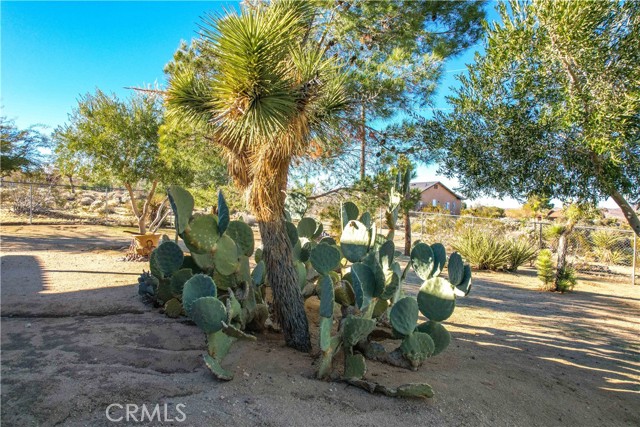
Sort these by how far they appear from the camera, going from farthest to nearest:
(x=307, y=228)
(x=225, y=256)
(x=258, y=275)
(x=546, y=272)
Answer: (x=546, y=272) < (x=307, y=228) < (x=258, y=275) < (x=225, y=256)

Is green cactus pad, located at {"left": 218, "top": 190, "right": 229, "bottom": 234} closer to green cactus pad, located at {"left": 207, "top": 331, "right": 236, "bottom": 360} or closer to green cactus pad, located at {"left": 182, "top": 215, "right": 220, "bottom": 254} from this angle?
green cactus pad, located at {"left": 182, "top": 215, "right": 220, "bottom": 254}

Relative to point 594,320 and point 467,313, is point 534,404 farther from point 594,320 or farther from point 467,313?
point 594,320

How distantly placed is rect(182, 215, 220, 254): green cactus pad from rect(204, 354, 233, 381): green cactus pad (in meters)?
1.21

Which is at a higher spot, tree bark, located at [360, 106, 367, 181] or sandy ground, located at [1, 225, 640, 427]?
tree bark, located at [360, 106, 367, 181]

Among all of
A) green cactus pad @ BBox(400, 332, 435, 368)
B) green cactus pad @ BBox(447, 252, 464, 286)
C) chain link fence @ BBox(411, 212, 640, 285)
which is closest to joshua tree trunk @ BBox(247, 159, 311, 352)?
green cactus pad @ BBox(400, 332, 435, 368)

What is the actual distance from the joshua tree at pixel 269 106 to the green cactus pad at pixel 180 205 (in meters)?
0.60

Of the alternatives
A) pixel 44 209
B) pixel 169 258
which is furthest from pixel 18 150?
pixel 169 258

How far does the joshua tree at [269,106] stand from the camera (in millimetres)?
3584

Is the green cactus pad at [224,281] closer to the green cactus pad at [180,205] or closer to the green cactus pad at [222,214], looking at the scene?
the green cactus pad at [222,214]

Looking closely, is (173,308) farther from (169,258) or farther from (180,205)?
(180,205)

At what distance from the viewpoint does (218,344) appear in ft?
10.7

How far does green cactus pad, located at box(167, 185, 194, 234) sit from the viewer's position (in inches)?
143

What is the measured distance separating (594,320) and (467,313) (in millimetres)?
2258

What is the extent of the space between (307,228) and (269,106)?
240 cm
